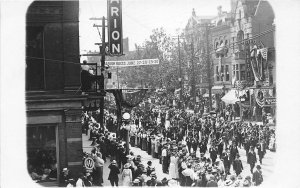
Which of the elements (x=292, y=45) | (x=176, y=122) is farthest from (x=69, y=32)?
(x=176, y=122)

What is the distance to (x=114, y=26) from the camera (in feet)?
55.6

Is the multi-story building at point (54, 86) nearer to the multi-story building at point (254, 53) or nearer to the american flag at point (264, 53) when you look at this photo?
the multi-story building at point (254, 53)

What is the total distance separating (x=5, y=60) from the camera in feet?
45.1

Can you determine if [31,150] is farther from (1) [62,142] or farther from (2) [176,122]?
(2) [176,122]

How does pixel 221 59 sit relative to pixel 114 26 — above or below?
above

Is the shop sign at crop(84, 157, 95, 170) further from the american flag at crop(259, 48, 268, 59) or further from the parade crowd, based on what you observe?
the american flag at crop(259, 48, 268, 59)

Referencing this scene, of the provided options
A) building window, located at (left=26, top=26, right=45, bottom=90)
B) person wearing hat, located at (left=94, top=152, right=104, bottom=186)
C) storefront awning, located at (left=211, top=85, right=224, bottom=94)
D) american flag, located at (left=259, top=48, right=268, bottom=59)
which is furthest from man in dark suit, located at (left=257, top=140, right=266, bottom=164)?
storefront awning, located at (left=211, top=85, right=224, bottom=94)

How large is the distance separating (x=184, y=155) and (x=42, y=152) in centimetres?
545

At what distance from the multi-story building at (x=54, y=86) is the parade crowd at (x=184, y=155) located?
1085mm

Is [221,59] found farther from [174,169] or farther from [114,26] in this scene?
[174,169]

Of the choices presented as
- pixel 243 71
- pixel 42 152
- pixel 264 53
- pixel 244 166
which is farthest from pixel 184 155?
pixel 243 71

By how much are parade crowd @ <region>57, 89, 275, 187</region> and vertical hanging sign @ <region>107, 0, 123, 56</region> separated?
14.1 feet

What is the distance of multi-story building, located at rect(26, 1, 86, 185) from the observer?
1540cm

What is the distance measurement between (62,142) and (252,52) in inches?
977
